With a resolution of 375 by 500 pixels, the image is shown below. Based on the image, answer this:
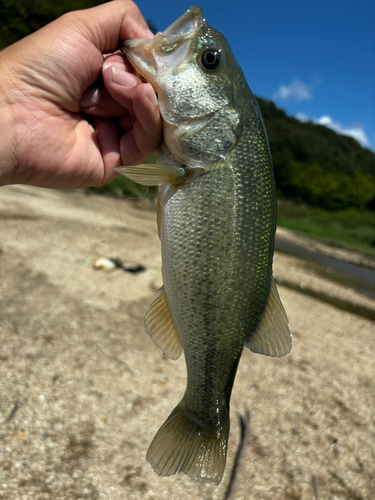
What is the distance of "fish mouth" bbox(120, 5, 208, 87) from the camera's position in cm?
203

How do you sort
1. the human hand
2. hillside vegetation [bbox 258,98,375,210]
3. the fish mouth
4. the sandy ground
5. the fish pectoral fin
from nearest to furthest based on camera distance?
the fish pectoral fin → the fish mouth → the human hand → the sandy ground → hillside vegetation [bbox 258,98,375,210]

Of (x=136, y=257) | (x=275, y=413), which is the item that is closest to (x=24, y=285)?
(x=136, y=257)

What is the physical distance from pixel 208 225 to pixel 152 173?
16.9 inches

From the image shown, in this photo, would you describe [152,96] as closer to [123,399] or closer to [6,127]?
[6,127]

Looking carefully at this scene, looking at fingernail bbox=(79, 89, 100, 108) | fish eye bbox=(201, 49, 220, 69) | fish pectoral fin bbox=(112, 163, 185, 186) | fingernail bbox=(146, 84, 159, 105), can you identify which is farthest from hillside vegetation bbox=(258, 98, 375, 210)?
fish pectoral fin bbox=(112, 163, 185, 186)

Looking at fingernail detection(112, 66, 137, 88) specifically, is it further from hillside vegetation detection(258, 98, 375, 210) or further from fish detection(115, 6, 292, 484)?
hillside vegetation detection(258, 98, 375, 210)

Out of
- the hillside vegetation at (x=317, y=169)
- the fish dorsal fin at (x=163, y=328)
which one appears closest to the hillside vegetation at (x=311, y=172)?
the hillside vegetation at (x=317, y=169)

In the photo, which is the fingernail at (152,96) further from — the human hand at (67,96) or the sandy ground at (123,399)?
the sandy ground at (123,399)

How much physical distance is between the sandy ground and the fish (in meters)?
0.95

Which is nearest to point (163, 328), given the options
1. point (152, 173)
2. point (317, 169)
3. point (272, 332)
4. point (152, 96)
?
point (272, 332)

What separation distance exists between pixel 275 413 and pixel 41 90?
550 centimetres

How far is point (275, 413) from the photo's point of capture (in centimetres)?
555

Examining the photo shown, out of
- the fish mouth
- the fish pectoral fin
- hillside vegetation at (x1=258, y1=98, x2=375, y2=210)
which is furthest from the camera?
hillside vegetation at (x1=258, y1=98, x2=375, y2=210)

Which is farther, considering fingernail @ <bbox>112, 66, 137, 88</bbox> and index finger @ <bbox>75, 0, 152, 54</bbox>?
index finger @ <bbox>75, 0, 152, 54</bbox>
